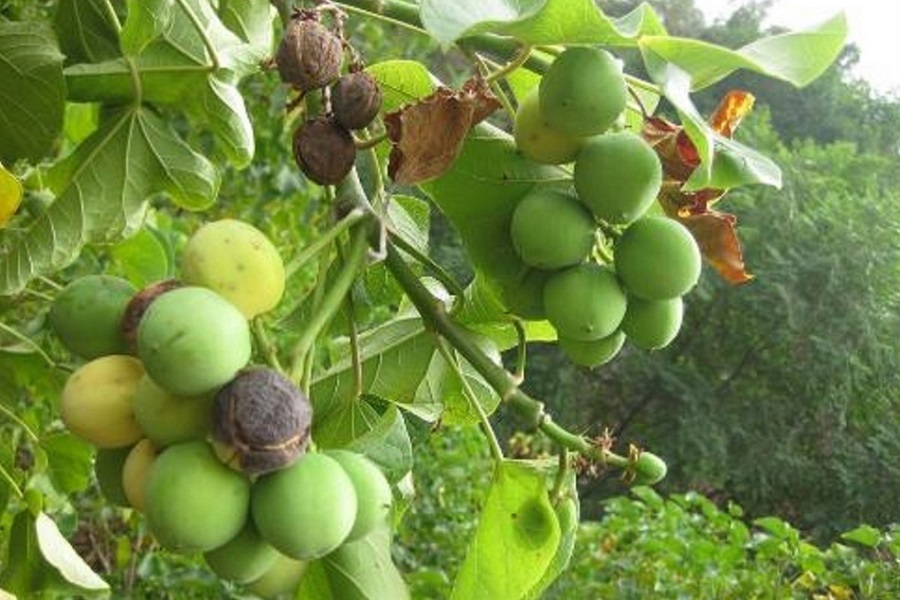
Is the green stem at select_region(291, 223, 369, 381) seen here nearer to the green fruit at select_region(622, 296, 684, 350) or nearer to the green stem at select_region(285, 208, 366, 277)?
the green stem at select_region(285, 208, 366, 277)

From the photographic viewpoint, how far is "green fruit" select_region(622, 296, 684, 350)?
2.60ft

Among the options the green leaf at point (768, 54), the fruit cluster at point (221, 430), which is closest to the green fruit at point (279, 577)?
the fruit cluster at point (221, 430)

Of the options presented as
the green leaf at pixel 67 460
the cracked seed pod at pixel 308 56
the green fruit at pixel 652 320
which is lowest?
the green leaf at pixel 67 460

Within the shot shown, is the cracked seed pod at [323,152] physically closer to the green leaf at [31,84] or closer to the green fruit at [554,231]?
the green fruit at [554,231]

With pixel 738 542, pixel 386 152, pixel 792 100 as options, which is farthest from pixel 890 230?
pixel 386 152

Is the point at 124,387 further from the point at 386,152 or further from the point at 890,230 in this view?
the point at 890,230

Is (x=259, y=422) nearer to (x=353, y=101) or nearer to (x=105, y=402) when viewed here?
(x=105, y=402)

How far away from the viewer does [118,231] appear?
0.92 meters

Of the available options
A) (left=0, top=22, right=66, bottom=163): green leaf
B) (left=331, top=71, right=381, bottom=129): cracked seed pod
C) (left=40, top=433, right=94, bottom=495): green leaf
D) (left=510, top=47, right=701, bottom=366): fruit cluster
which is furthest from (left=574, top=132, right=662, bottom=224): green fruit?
(left=40, top=433, right=94, bottom=495): green leaf

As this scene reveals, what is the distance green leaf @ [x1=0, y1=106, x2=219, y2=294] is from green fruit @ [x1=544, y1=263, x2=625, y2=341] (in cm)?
31

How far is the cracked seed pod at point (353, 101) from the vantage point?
0.76 metres

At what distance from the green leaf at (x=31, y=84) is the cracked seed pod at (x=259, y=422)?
47 centimetres

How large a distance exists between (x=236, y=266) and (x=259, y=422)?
93 millimetres

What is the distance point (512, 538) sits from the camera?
0.85m
